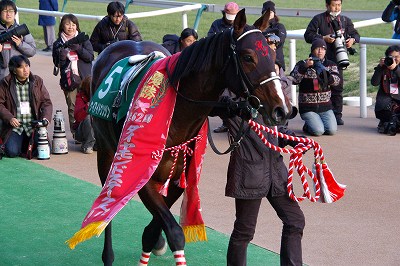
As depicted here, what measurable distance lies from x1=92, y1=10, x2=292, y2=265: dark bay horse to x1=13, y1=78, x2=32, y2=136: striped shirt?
13.7 feet

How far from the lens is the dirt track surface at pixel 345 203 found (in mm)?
6219

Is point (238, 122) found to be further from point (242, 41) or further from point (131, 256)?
point (131, 256)

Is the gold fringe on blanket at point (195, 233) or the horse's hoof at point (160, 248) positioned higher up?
the gold fringe on blanket at point (195, 233)

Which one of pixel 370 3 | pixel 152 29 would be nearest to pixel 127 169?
pixel 152 29

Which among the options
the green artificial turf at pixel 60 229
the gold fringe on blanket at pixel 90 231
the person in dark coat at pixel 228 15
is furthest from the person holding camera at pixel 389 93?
→ the gold fringe on blanket at pixel 90 231

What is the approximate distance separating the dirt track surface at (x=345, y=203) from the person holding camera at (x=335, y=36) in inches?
15.8


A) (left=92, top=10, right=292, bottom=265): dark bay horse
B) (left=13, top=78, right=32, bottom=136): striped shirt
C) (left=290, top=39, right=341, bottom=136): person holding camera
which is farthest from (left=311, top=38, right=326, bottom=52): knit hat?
(left=92, top=10, right=292, bottom=265): dark bay horse

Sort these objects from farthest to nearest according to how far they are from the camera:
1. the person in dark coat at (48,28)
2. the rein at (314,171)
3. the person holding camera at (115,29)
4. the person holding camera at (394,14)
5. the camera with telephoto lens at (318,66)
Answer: the person in dark coat at (48,28), the person holding camera at (394,14), the person holding camera at (115,29), the camera with telephoto lens at (318,66), the rein at (314,171)

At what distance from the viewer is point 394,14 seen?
12367 mm

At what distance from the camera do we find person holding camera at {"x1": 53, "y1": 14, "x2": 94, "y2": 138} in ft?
33.4

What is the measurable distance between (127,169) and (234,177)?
660 millimetres

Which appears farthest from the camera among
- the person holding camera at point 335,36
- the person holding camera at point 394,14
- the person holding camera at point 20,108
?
the person holding camera at point 394,14

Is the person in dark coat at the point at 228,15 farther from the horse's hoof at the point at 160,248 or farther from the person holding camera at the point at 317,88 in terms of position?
the horse's hoof at the point at 160,248

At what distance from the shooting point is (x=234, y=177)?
16.9 feet
